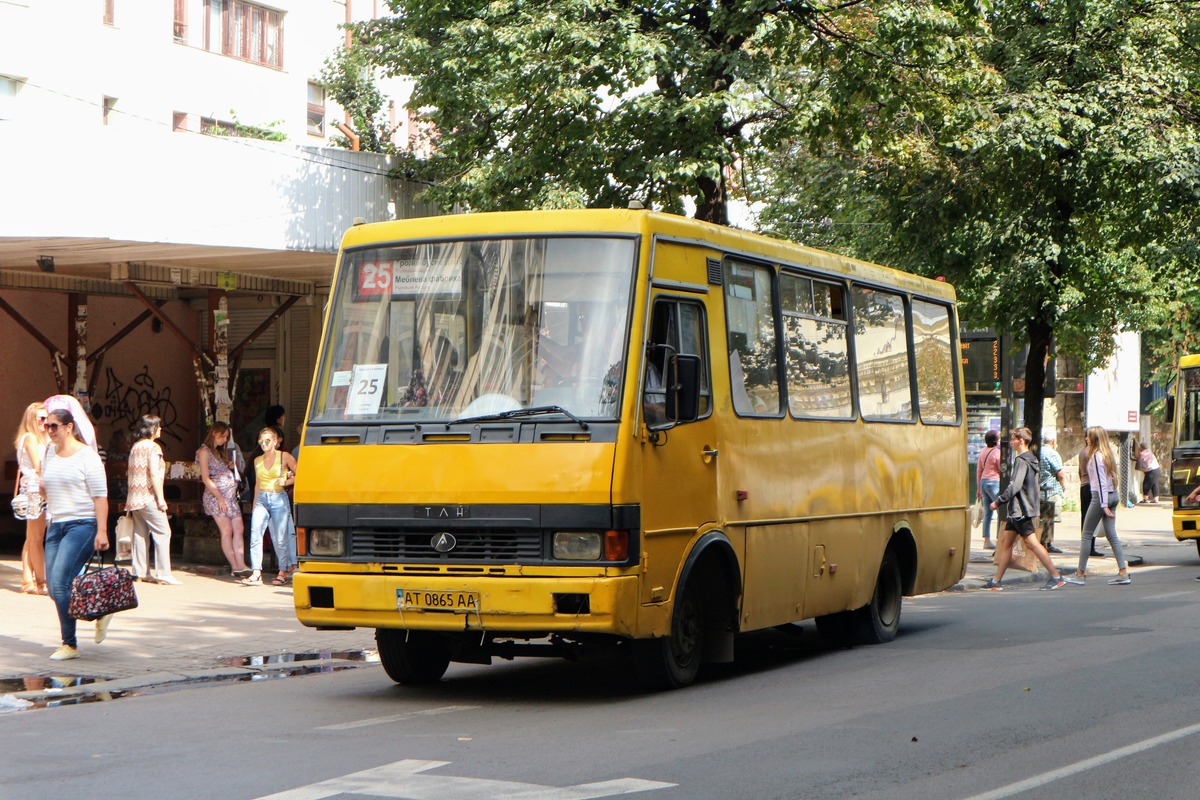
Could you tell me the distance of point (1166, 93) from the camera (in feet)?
64.8

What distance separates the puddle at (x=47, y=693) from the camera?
31.1ft

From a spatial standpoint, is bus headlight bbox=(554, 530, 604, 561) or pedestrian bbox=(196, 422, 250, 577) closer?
bus headlight bbox=(554, 530, 604, 561)

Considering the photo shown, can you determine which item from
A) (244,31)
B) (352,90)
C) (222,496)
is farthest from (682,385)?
(244,31)

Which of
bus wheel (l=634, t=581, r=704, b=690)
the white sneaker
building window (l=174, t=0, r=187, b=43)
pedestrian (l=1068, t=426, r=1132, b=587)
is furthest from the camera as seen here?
building window (l=174, t=0, r=187, b=43)

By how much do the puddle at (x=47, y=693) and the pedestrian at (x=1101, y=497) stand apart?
12598 millimetres

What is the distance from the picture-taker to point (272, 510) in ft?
57.0

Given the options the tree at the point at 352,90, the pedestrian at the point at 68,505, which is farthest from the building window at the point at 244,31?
the pedestrian at the point at 68,505

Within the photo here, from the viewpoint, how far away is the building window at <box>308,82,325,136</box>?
44938mm

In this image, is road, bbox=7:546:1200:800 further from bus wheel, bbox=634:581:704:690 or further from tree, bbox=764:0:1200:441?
tree, bbox=764:0:1200:441

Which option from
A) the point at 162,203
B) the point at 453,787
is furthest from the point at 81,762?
the point at 162,203

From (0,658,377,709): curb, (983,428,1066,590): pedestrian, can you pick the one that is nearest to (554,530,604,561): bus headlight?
(0,658,377,709): curb

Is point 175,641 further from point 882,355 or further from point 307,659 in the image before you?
point 882,355

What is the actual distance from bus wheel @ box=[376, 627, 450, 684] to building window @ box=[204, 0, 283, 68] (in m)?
32.8

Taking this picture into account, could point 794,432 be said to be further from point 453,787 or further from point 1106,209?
point 1106,209
